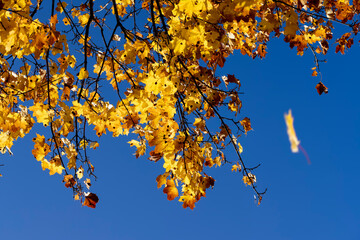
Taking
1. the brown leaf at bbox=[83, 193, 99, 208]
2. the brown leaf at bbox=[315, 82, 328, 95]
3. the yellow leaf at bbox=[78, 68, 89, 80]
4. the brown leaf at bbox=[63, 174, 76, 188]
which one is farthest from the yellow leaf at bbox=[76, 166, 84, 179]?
the brown leaf at bbox=[315, 82, 328, 95]

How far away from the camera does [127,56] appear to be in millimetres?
2871

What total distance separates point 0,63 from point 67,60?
570 mm

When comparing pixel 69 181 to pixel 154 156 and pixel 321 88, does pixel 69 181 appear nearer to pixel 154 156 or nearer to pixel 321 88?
pixel 154 156

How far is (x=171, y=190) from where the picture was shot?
101 inches

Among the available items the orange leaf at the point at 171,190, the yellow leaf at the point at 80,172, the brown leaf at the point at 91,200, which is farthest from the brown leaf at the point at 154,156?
the yellow leaf at the point at 80,172

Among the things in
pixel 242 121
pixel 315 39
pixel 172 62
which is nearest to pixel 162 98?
pixel 172 62

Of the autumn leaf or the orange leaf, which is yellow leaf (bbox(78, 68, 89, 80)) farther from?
the autumn leaf

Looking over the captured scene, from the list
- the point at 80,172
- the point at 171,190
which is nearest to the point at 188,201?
the point at 171,190

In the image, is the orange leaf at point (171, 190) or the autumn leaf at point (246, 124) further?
the autumn leaf at point (246, 124)

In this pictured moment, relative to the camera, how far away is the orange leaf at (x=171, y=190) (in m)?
2.57

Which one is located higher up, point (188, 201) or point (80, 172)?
point (80, 172)

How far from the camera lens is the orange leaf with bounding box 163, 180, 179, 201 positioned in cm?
257

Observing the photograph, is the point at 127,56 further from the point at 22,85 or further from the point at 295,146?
the point at 295,146

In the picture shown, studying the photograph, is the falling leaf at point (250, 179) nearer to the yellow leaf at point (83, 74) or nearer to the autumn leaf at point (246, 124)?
the autumn leaf at point (246, 124)
